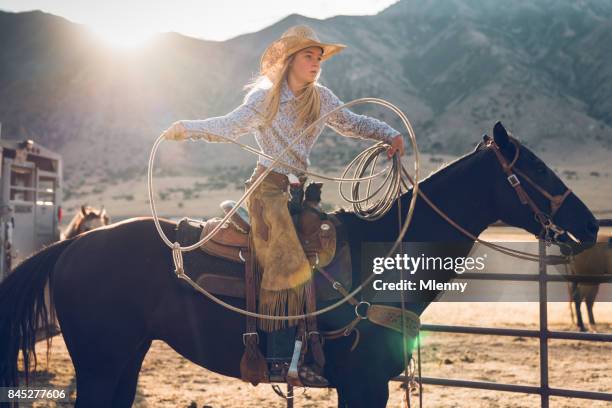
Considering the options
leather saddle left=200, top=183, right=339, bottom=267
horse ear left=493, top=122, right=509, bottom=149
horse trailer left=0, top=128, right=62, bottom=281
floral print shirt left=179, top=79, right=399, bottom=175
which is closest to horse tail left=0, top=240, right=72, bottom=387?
leather saddle left=200, top=183, right=339, bottom=267

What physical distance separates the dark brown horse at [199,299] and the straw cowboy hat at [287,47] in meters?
0.96

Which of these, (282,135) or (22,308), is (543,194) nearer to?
(282,135)

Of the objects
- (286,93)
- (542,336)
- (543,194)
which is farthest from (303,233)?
(542,336)

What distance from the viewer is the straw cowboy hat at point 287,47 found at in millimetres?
3273

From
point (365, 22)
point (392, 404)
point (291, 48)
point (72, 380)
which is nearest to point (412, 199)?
point (291, 48)

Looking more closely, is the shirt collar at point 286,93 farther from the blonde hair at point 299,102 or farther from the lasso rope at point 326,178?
the lasso rope at point 326,178

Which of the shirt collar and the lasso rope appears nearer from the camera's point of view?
Result: the lasso rope

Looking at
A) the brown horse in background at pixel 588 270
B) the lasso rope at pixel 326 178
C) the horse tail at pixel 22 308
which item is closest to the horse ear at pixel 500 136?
the lasso rope at pixel 326 178

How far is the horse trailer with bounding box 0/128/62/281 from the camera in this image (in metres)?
8.09

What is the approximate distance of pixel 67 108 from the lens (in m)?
86.9

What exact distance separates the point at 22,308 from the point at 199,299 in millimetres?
1096

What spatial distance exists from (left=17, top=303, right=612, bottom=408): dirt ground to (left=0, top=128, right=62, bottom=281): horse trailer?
5.06ft

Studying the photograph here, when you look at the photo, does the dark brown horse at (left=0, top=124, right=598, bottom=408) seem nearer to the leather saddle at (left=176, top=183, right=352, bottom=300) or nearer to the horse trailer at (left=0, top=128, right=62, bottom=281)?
the leather saddle at (left=176, top=183, right=352, bottom=300)

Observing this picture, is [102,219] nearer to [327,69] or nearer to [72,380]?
[72,380]
